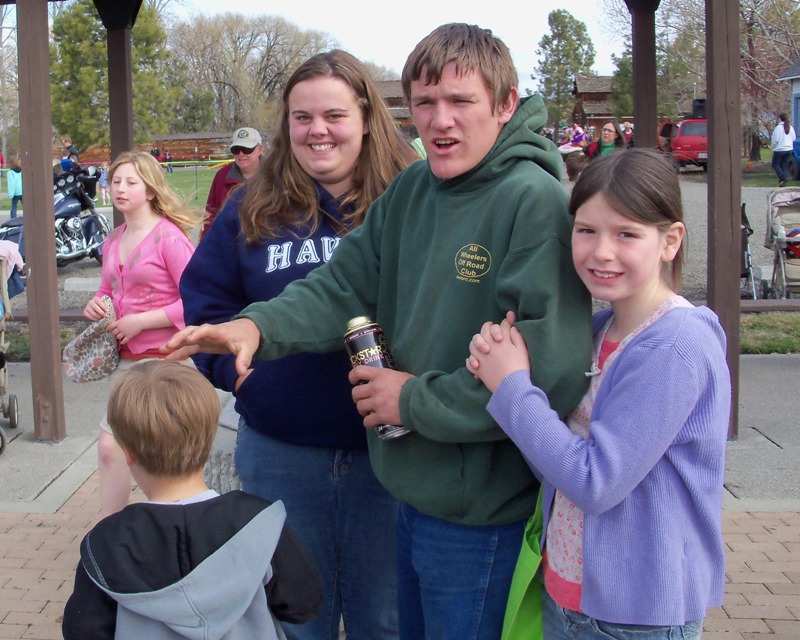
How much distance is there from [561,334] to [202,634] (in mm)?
988

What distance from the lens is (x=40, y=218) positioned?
5.81 metres

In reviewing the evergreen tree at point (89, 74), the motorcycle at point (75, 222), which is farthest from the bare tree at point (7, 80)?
the motorcycle at point (75, 222)

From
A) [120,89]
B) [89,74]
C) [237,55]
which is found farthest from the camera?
[237,55]

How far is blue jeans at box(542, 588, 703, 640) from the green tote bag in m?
0.03

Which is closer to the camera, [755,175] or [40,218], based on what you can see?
[40,218]

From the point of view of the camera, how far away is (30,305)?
5.83m

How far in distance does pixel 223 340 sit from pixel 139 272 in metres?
2.45

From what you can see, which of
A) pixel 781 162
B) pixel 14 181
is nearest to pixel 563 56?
pixel 781 162

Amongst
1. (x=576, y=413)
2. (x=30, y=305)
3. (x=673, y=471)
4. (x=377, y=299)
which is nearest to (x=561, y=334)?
(x=576, y=413)

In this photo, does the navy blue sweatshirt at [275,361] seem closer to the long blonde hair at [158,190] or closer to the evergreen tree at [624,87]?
the long blonde hair at [158,190]

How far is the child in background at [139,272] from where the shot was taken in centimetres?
418

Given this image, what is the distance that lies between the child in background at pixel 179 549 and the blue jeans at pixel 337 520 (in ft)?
1.27

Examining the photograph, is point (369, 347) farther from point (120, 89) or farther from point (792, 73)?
point (792, 73)

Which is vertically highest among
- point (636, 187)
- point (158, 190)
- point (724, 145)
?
point (724, 145)
